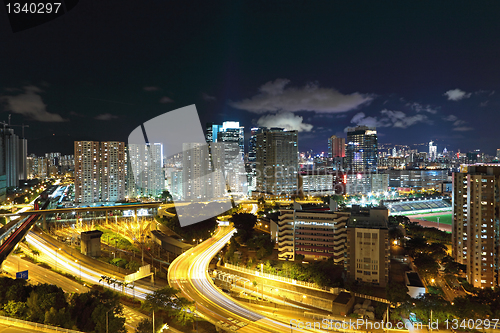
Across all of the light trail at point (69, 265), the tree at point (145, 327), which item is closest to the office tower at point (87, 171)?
the light trail at point (69, 265)

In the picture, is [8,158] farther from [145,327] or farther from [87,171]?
[145,327]

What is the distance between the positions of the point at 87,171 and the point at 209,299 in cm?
1430

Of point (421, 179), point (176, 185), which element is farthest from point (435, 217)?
point (176, 185)

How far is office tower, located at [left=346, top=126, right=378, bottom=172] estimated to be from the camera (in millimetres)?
34281

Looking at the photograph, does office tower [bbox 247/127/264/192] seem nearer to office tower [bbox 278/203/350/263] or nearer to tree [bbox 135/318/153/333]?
office tower [bbox 278/203/350/263]

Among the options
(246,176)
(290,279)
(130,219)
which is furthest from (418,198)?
(130,219)

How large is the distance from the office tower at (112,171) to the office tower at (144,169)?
2.03 metres

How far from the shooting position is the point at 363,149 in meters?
35.0

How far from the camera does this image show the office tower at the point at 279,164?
19781 mm

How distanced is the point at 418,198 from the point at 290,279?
16313 mm

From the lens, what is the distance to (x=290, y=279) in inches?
280

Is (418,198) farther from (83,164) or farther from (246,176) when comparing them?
(83,164)

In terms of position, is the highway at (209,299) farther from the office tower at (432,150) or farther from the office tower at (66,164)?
the office tower at (432,150)

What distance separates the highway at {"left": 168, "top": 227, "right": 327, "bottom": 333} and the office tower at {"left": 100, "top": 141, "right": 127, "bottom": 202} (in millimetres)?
10996
